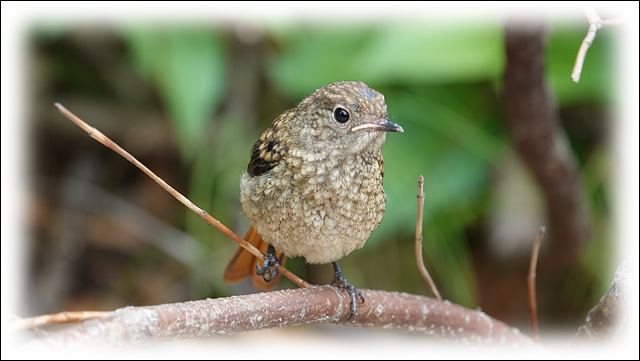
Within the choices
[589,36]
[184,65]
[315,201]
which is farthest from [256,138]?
[589,36]

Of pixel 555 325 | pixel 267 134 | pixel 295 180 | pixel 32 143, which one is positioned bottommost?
pixel 555 325

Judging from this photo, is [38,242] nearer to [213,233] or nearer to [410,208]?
[213,233]

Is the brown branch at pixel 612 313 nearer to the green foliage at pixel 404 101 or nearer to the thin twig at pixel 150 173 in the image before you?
the thin twig at pixel 150 173

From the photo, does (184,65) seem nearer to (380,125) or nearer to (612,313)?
(380,125)

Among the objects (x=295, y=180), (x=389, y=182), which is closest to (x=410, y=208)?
(x=389, y=182)

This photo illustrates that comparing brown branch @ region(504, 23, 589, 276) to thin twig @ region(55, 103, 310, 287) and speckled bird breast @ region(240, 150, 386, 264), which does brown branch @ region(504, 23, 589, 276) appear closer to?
speckled bird breast @ region(240, 150, 386, 264)

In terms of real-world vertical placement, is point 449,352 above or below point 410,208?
below

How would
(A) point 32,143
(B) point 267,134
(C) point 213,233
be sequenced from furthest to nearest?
(A) point 32,143 → (C) point 213,233 → (B) point 267,134
